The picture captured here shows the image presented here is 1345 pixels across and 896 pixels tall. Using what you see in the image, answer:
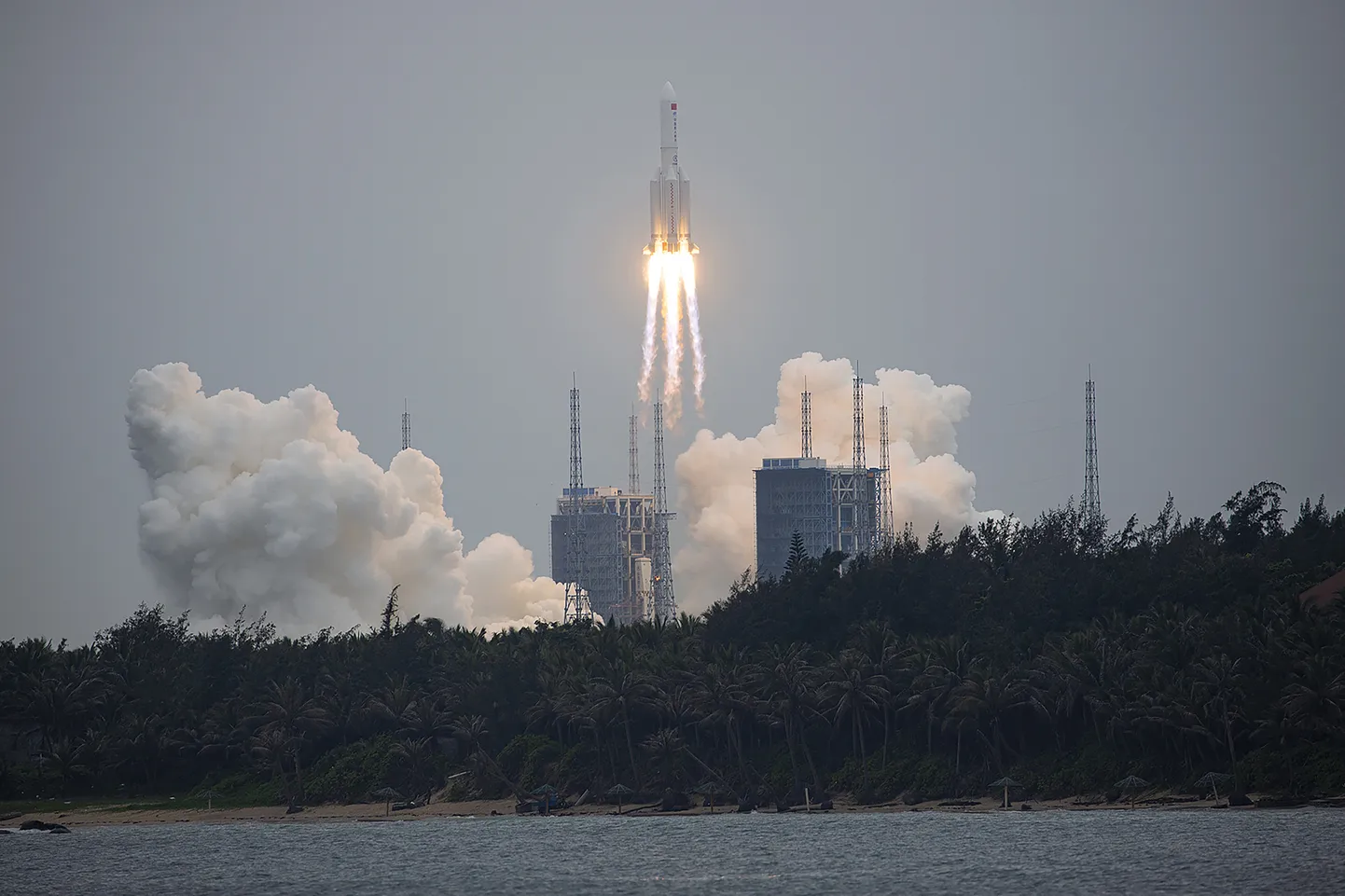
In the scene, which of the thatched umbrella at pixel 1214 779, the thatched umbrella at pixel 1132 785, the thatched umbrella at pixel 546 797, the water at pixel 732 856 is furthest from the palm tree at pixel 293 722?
the thatched umbrella at pixel 1214 779

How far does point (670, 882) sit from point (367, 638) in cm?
6000

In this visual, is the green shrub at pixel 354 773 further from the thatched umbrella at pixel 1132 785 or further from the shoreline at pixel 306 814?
the thatched umbrella at pixel 1132 785

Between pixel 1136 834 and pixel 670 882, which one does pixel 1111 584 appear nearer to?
pixel 1136 834

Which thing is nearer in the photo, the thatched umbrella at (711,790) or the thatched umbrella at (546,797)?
the thatched umbrella at (711,790)

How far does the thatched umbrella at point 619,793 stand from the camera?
127 meters

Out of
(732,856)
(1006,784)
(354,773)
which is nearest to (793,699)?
(1006,784)

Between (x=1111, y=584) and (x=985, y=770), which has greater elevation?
(x=1111, y=584)

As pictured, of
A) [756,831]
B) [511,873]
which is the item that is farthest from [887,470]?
[511,873]

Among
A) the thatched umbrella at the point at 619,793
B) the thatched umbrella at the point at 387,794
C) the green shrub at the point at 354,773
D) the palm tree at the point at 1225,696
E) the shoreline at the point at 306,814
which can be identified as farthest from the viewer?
the green shrub at the point at 354,773

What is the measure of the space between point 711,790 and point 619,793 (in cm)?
540

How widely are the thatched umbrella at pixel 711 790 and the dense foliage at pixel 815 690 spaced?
11.9 inches

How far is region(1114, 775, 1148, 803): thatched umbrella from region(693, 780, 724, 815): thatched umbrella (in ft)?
72.4

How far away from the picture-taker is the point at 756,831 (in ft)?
374

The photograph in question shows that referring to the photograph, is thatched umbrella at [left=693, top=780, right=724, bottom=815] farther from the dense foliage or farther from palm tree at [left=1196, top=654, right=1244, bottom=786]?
palm tree at [left=1196, top=654, right=1244, bottom=786]
